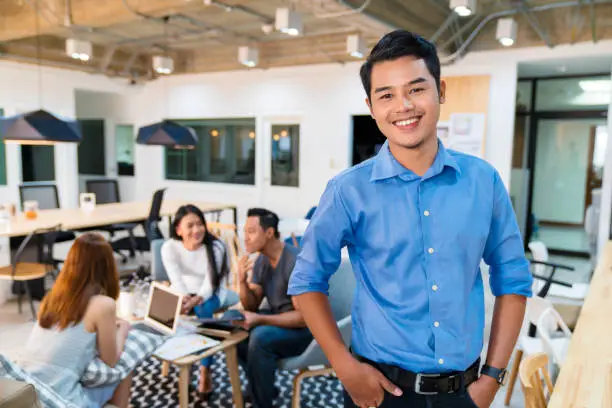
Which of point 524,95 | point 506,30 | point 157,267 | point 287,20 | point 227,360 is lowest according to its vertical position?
point 227,360

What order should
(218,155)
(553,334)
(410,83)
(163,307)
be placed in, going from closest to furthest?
1. (410,83)
2. (163,307)
3. (553,334)
4. (218,155)

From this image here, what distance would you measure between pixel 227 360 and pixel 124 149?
8.86 m

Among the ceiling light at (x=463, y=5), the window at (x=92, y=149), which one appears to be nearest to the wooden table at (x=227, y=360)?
the ceiling light at (x=463, y=5)

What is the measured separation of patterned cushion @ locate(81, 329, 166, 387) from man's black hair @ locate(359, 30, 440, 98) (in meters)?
1.72

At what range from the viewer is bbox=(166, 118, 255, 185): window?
879cm

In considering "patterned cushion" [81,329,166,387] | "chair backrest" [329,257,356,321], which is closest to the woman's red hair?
"patterned cushion" [81,329,166,387]

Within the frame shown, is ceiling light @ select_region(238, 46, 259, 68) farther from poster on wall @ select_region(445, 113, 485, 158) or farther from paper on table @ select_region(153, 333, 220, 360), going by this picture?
paper on table @ select_region(153, 333, 220, 360)

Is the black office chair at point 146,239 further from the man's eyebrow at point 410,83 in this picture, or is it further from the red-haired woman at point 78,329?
the man's eyebrow at point 410,83

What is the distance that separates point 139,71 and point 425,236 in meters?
9.12

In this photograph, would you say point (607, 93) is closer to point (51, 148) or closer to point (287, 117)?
point (287, 117)

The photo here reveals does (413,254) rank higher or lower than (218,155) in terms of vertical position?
lower

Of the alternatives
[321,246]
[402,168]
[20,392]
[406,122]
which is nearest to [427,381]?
[321,246]

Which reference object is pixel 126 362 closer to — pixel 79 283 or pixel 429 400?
pixel 79 283

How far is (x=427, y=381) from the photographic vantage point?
1194mm
